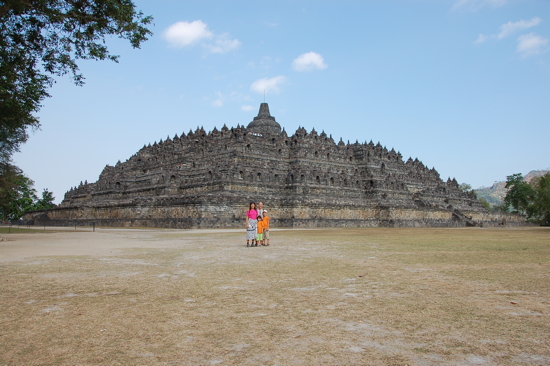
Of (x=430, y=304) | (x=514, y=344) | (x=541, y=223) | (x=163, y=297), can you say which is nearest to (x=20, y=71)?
(x=163, y=297)

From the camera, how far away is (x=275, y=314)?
19.6ft

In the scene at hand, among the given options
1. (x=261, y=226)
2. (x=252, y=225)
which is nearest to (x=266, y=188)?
(x=261, y=226)

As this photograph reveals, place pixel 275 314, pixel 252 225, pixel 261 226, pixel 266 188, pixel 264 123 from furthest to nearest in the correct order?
pixel 264 123 < pixel 266 188 < pixel 261 226 < pixel 252 225 < pixel 275 314

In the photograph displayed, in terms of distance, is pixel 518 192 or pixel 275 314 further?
pixel 518 192

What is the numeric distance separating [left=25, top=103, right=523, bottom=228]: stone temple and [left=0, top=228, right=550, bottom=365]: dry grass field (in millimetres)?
26011

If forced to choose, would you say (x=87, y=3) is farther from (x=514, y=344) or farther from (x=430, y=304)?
(x=514, y=344)

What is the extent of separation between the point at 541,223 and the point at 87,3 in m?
58.5

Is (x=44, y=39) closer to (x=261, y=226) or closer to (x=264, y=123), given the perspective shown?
(x=261, y=226)

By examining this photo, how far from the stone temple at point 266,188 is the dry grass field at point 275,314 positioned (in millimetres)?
26011

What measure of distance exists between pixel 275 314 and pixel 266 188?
36903mm

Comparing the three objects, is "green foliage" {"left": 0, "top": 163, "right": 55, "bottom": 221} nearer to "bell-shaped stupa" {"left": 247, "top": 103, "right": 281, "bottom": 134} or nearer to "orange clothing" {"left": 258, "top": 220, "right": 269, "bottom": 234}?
"bell-shaped stupa" {"left": 247, "top": 103, "right": 281, "bottom": 134}

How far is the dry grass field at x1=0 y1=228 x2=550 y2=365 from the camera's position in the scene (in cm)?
445

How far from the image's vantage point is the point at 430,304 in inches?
256

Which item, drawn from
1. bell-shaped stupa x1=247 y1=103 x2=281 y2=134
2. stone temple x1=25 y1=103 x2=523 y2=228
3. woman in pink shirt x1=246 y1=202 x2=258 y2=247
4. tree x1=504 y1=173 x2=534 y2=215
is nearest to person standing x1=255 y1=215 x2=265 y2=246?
woman in pink shirt x1=246 y1=202 x2=258 y2=247
